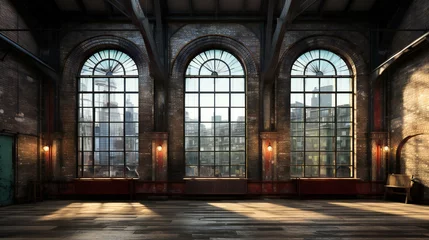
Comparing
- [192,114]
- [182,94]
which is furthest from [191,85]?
[192,114]

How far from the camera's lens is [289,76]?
13469 millimetres

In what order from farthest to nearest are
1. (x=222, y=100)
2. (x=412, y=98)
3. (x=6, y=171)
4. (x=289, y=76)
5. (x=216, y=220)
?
(x=222, y=100) → (x=289, y=76) → (x=412, y=98) → (x=6, y=171) → (x=216, y=220)

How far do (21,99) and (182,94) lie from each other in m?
6.22

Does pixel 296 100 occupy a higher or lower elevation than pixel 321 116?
higher

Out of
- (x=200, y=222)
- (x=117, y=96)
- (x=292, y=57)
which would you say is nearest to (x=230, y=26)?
(x=292, y=57)

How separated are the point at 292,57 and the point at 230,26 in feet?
9.93

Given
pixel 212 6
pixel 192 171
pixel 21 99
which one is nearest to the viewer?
pixel 21 99

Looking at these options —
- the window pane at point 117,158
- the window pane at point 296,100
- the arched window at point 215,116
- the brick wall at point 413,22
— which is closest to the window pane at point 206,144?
the arched window at point 215,116

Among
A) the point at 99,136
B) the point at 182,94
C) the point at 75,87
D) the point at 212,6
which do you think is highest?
the point at 212,6

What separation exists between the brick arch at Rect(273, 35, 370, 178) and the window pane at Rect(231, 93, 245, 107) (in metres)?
1.47

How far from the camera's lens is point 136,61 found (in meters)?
13.4

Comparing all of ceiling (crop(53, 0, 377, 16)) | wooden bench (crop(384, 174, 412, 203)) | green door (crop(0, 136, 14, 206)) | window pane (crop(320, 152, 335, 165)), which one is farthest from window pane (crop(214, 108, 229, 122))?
green door (crop(0, 136, 14, 206))

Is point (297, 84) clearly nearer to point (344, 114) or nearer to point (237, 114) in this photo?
point (344, 114)

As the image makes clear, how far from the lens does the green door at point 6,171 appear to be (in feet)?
35.7
